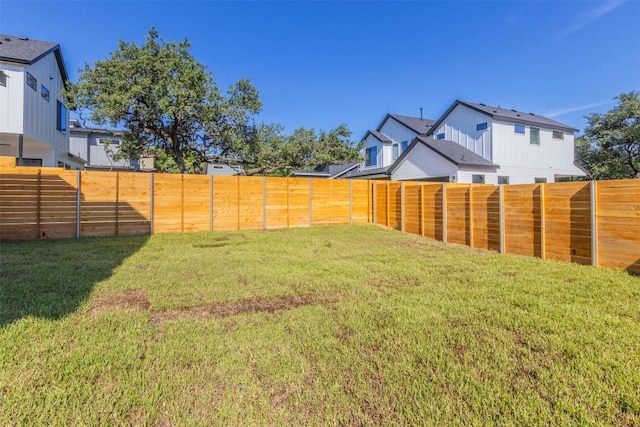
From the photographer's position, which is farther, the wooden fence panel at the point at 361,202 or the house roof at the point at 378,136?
the house roof at the point at 378,136

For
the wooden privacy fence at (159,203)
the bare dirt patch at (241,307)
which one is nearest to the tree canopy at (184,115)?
the wooden privacy fence at (159,203)

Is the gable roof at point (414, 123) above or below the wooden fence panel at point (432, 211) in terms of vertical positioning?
above

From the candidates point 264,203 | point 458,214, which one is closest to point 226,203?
point 264,203

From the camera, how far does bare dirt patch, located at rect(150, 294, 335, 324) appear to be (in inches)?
130

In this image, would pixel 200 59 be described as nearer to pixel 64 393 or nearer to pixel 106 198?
pixel 106 198

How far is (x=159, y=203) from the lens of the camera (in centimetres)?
Answer: 987

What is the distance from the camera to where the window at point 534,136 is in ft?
58.8

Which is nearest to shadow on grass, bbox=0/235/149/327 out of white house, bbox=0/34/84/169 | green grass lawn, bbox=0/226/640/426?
green grass lawn, bbox=0/226/640/426

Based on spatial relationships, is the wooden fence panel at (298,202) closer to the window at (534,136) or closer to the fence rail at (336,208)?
the fence rail at (336,208)

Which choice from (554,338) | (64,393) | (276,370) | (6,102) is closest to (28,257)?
(64,393)

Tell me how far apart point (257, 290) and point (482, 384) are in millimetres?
2894

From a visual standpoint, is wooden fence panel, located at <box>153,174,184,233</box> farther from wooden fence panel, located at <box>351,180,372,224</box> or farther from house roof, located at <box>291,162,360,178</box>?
house roof, located at <box>291,162,360,178</box>

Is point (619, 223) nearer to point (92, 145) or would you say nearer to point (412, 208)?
point (412, 208)

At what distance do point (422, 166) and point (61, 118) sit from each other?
1763 centimetres
